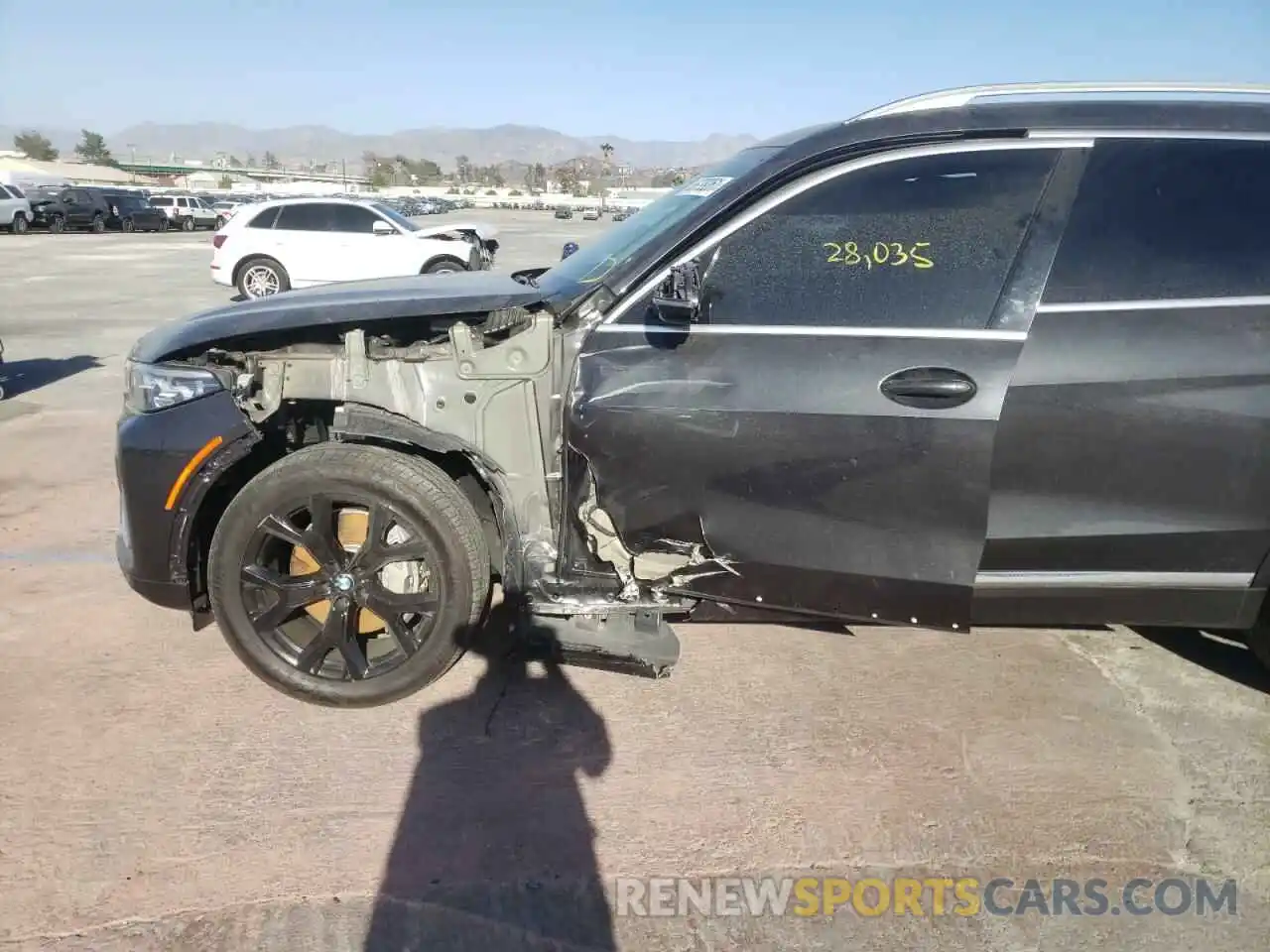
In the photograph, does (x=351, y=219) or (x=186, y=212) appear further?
(x=186, y=212)

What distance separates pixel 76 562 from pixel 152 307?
11038mm

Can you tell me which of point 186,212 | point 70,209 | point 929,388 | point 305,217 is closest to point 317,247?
point 305,217

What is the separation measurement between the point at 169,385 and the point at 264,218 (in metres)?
13.4

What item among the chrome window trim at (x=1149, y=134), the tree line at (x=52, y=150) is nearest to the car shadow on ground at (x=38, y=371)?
the chrome window trim at (x=1149, y=134)

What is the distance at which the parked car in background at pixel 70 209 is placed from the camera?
33.3m

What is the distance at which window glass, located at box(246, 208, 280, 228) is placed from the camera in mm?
14922

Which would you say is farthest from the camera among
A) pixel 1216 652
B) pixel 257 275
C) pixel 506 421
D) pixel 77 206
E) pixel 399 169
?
pixel 399 169

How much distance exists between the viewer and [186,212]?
40.4 meters

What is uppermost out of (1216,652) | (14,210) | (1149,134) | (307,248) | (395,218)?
(1149,134)

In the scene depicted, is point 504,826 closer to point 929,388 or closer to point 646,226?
point 929,388

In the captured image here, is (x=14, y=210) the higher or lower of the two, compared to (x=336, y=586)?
lower

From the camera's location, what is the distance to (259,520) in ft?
9.85

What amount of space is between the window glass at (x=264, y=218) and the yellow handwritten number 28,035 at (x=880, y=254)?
14.3 meters

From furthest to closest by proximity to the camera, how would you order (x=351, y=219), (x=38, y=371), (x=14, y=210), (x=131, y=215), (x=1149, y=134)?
1. (x=131, y=215)
2. (x=14, y=210)
3. (x=351, y=219)
4. (x=38, y=371)
5. (x=1149, y=134)
